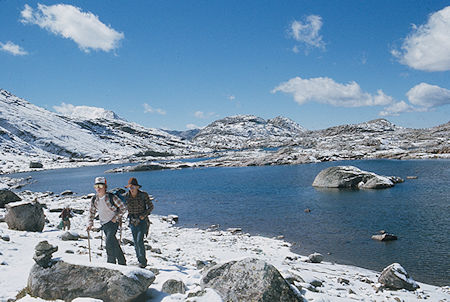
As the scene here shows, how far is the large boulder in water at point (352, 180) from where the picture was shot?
48.0 m

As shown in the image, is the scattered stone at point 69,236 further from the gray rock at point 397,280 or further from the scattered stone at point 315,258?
the gray rock at point 397,280

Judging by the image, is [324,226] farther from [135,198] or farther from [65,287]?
[65,287]

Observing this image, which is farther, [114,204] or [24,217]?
[24,217]

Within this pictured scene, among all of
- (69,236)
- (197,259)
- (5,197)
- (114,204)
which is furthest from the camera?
(5,197)

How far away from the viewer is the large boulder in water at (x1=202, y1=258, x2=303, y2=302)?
860cm

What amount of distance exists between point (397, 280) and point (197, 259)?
34.2ft

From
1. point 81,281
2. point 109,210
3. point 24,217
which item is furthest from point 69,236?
point 81,281

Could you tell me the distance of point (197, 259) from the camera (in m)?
17.3

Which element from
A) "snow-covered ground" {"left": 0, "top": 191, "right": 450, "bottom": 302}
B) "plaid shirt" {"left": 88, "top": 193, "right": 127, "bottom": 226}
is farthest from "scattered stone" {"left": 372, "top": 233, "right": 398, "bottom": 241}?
"plaid shirt" {"left": 88, "top": 193, "right": 127, "bottom": 226}

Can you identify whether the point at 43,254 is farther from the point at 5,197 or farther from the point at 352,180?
the point at 352,180

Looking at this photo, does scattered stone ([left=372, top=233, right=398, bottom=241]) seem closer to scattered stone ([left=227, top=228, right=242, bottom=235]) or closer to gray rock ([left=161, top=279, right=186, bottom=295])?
scattered stone ([left=227, top=228, right=242, bottom=235])

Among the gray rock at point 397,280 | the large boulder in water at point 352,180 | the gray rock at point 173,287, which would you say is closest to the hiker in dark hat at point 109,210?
the gray rock at point 173,287

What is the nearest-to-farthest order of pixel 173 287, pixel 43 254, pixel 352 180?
pixel 43 254 < pixel 173 287 < pixel 352 180

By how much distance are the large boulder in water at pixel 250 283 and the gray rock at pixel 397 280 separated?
815 centimetres
